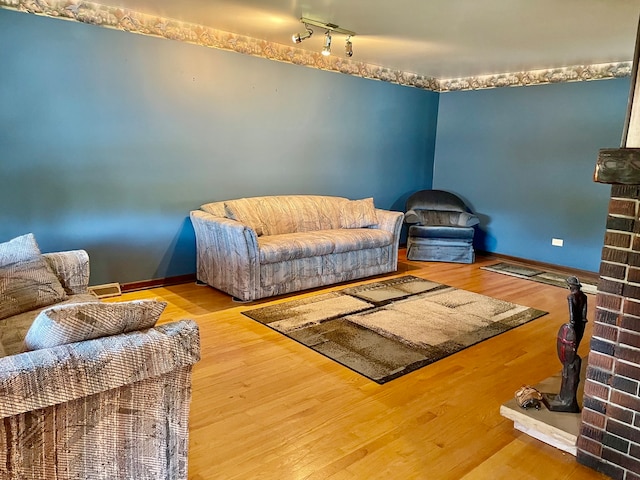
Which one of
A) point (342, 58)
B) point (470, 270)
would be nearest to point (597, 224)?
point (470, 270)

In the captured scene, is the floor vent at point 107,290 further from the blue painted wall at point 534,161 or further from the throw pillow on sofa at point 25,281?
the blue painted wall at point 534,161

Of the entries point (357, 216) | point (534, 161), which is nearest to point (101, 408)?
point (357, 216)

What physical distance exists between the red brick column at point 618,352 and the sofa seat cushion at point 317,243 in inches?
103

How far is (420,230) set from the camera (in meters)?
5.73

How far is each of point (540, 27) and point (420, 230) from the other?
2.63m

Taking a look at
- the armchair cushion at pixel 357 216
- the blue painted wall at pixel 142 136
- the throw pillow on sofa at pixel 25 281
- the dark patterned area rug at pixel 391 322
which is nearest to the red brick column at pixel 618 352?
the dark patterned area rug at pixel 391 322

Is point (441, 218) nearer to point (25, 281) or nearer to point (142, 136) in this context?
point (142, 136)

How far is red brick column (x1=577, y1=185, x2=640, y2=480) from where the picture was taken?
70.4 inches

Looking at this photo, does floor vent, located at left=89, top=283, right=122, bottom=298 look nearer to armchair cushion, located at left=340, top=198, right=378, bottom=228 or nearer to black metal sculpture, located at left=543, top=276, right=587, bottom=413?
armchair cushion, located at left=340, top=198, right=378, bottom=228

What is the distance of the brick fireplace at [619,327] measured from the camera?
1.76 m

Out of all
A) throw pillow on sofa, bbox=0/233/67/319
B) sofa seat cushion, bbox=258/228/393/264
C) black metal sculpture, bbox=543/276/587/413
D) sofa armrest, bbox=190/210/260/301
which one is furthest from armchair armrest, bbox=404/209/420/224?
throw pillow on sofa, bbox=0/233/67/319

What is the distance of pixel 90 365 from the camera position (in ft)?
4.35

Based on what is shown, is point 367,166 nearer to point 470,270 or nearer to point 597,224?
point 470,270

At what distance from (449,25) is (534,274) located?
3059 millimetres
